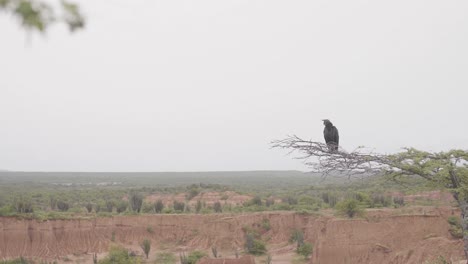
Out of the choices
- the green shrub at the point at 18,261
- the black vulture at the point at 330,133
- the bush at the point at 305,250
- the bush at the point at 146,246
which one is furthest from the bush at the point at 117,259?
the black vulture at the point at 330,133

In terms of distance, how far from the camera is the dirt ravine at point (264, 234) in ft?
69.9

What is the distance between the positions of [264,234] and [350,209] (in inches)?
296

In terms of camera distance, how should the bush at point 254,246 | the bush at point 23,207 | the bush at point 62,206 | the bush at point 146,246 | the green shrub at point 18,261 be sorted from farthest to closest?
1. the bush at point 62,206
2. the bush at point 23,207
3. the bush at point 146,246
4. the bush at point 254,246
5. the green shrub at point 18,261

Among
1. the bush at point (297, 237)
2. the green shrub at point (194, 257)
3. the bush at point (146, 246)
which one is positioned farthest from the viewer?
the bush at point (146, 246)

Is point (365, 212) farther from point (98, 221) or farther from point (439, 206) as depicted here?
point (98, 221)

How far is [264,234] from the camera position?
3005 cm

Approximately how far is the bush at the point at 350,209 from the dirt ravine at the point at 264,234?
A: 579 millimetres

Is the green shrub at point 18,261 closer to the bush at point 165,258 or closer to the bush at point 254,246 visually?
the bush at point 165,258

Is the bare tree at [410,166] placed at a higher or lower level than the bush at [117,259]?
higher

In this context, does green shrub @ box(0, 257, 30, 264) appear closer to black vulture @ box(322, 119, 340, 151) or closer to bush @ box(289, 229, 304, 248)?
bush @ box(289, 229, 304, 248)

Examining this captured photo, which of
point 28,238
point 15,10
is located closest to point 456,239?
point 15,10

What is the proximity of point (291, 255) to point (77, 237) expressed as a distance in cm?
1364

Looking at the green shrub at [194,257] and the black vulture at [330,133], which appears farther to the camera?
the green shrub at [194,257]

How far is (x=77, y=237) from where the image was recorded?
2930 centimetres
